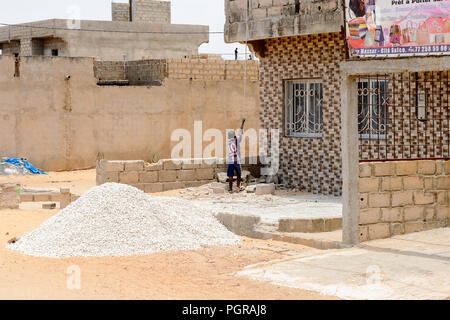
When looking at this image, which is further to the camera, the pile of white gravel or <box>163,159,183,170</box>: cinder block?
<box>163,159,183,170</box>: cinder block

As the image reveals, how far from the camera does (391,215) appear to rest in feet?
34.0

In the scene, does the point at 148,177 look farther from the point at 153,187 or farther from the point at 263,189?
the point at 263,189

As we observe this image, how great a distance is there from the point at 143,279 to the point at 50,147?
611 inches

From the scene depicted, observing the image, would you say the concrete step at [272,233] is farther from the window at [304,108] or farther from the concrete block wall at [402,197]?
the window at [304,108]

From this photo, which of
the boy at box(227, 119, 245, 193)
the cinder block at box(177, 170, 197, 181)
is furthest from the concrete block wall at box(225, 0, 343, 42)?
the cinder block at box(177, 170, 197, 181)

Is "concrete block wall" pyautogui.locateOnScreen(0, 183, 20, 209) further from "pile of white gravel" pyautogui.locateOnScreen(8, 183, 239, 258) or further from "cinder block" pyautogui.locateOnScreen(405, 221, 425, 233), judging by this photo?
"cinder block" pyautogui.locateOnScreen(405, 221, 425, 233)

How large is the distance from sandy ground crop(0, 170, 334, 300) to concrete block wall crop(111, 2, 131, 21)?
26365mm

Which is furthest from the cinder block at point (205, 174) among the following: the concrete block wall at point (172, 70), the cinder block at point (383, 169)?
the concrete block wall at point (172, 70)

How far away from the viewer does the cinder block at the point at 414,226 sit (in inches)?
418

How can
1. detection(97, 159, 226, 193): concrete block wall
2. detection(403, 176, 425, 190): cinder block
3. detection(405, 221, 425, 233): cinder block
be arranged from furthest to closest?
detection(97, 159, 226, 193): concrete block wall < detection(405, 221, 425, 233): cinder block < detection(403, 176, 425, 190): cinder block

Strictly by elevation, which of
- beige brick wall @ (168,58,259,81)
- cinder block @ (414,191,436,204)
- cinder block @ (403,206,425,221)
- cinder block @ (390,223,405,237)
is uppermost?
beige brick wall @ (168,58,259,81)

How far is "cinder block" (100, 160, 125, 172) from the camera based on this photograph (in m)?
15.3
